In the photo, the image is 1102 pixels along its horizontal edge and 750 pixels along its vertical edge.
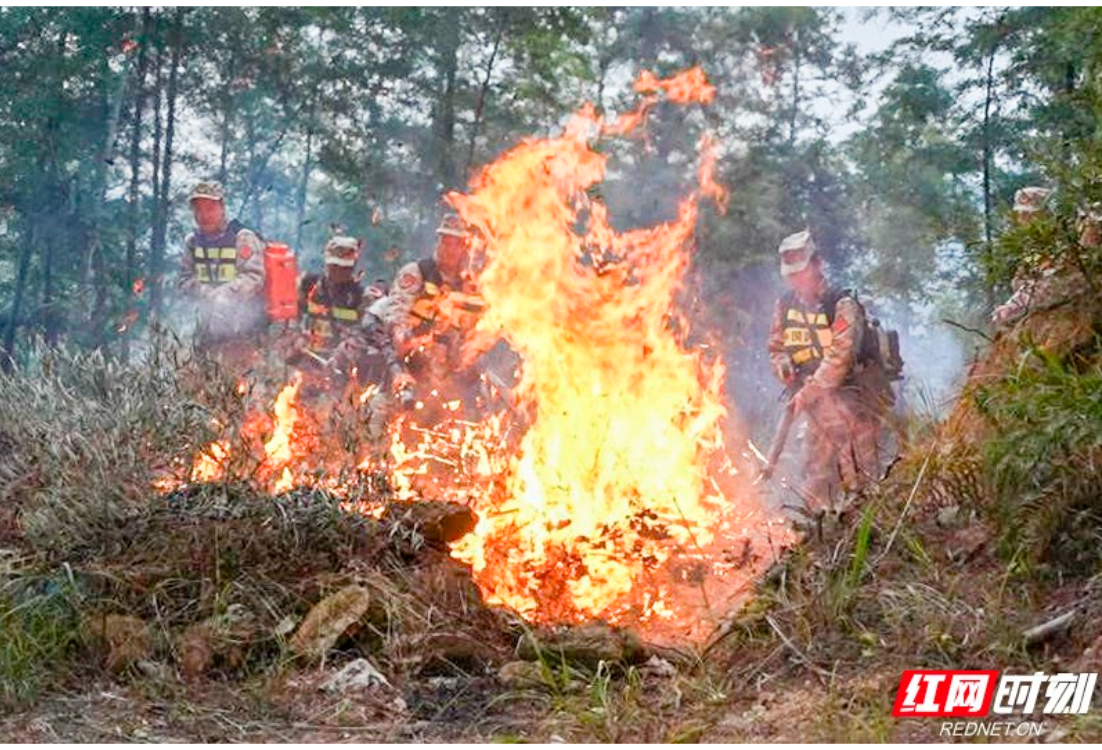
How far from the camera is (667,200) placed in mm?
20609

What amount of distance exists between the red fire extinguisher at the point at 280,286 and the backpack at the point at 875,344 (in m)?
6.63

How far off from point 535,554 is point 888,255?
1544 centimetres

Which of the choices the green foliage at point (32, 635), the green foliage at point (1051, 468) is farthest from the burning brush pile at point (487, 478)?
the green foliage at point (1051, 468)

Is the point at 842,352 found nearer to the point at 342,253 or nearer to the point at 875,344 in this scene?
the point at 875,344

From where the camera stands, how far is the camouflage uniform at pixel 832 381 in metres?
9.60

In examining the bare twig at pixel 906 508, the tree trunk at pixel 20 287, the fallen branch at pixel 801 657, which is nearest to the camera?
the fallen branch at pixel 801 657

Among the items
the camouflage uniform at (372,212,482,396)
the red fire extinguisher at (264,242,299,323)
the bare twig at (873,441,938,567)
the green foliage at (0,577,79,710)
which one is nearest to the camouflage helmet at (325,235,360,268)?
the red fire extinguisher at (264,242,299,323)

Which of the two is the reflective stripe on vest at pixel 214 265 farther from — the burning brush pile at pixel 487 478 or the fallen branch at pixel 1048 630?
the fallen branch at pixel 1048 630

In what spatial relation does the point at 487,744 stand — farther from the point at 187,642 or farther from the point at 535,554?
the point at 535,554

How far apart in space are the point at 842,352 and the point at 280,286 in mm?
7018

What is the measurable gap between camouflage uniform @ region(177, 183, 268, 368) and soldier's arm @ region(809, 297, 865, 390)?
22.2 feet

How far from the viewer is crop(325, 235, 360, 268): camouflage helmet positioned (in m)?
13.2

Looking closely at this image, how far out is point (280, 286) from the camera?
13383 mm

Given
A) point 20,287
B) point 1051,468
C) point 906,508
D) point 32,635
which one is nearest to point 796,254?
point 906,508
